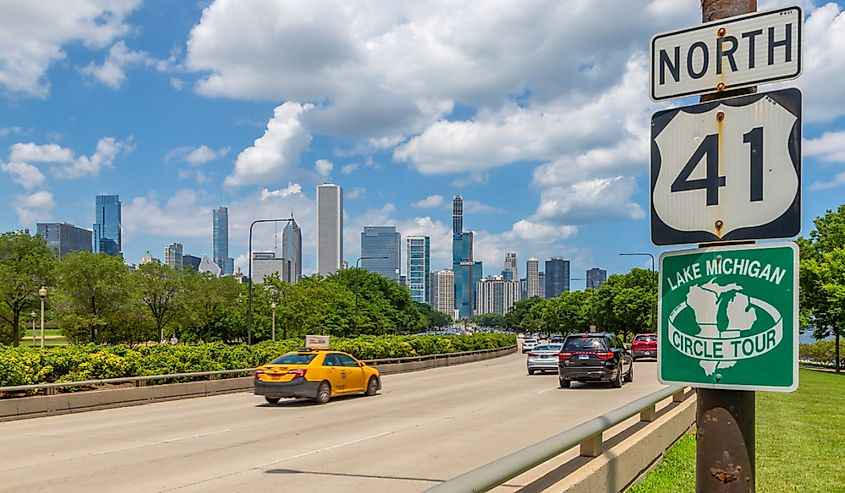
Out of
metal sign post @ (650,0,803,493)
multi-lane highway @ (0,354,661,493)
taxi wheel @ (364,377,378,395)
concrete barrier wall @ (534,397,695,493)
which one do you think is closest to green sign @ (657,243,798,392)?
metal sign post @ (650,0,803,493)

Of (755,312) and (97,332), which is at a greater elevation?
(755,312)

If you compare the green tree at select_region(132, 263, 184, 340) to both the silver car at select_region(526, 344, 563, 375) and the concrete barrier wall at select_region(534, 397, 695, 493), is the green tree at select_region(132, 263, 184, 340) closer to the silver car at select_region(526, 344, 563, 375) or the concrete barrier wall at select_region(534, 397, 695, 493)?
the silver car at select_region(526, 344, 563, 375)

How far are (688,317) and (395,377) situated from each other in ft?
110

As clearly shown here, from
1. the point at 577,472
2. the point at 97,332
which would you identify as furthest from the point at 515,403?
the point at 97,332

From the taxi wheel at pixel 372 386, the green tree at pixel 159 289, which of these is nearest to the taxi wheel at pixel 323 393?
the taxi wheel at pixel 372 386

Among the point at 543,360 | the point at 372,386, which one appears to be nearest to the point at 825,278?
the point at 543,360

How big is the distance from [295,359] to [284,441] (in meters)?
8.08

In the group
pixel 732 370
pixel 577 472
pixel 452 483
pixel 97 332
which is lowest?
pixel 97 332

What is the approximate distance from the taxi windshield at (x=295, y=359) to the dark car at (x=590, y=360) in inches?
357

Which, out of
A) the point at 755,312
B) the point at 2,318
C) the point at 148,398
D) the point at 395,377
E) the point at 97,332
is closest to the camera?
the point at 755,312

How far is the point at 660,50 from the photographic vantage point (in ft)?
12.8

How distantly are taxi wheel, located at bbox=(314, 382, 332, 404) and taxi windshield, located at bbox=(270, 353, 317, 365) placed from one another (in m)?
0.85

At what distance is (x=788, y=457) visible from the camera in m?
10.6

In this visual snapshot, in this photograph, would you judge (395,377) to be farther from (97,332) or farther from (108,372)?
(97,332)
